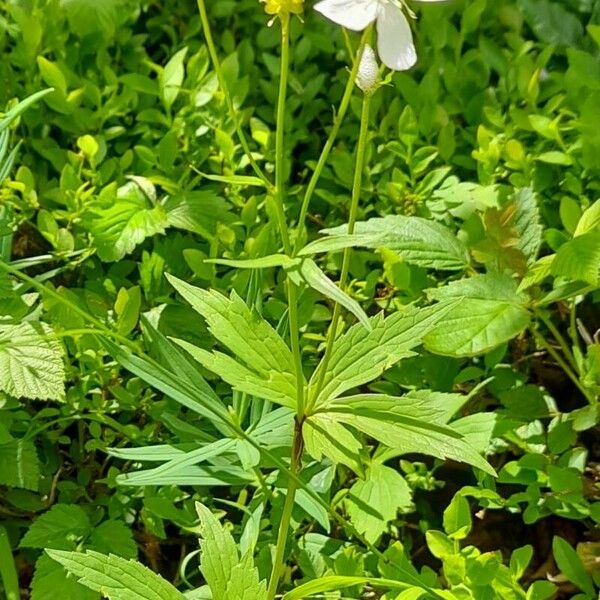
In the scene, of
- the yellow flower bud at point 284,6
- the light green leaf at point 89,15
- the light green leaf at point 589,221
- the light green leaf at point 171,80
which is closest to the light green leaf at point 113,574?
the yellow flower bud at point 284,6

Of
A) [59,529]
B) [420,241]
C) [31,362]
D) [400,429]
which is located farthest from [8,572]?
[420,241]

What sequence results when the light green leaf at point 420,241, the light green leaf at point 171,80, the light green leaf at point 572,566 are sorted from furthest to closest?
1. the light green leaf at point 171,80
2. the light green leaf at point 420,241
3. the light green leaf at point 572,566

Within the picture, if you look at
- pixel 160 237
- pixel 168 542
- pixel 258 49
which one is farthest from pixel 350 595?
pixel 258 49

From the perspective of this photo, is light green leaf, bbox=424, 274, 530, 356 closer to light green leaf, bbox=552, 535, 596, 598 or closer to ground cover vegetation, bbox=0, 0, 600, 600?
ground cover vegetation, bbox=0, 0, 600, 600

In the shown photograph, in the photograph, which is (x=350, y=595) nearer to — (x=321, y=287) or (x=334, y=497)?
(x=334, y=497)

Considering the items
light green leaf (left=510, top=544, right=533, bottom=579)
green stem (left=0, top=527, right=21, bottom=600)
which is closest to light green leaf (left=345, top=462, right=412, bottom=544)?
light green leaf (left=510, top=544, right=533, bottom=579)

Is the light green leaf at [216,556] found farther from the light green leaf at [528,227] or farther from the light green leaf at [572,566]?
the light green leaf at [528,227]
